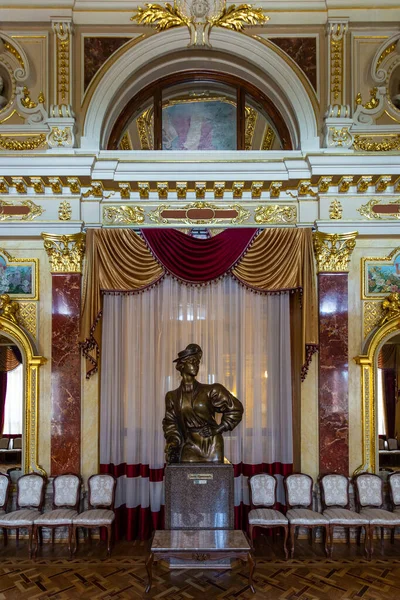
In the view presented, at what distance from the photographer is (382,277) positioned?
27.5 feet

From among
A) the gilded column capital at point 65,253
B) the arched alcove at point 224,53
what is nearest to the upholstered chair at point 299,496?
the gilded column capital at point 65,253

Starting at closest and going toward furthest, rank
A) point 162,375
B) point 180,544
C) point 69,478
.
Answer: point 180,544, point 69,478, point 162,375

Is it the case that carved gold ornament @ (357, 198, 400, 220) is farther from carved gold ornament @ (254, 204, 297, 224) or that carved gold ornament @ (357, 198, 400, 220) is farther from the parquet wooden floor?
the parquet wooden floor

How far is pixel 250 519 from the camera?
7.18 metres

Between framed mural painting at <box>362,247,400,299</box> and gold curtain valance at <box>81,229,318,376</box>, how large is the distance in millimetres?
887

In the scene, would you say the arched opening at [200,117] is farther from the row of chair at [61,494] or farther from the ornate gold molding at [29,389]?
the row of chair at [61,494]

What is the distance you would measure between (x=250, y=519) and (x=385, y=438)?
2743 millimetres

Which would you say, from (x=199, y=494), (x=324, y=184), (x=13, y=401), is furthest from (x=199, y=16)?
(x=199, y=494)

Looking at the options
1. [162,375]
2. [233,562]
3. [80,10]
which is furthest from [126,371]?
[80,10]

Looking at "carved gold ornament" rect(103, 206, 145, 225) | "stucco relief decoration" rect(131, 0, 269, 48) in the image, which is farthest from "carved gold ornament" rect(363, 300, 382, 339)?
"stucco relief decoration" rect(131, 0, 269, 48)

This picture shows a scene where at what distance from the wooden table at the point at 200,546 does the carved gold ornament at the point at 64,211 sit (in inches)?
184

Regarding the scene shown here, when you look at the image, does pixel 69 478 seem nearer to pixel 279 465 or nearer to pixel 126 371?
pixel 126 371

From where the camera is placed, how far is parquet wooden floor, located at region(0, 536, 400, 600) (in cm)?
588

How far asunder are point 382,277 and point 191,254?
2953 mm
